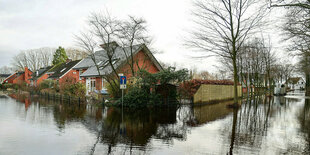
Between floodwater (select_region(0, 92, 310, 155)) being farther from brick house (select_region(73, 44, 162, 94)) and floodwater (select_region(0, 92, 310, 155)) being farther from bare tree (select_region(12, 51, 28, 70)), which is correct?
→ bare tree (select_region(12, 51, 28, 70))

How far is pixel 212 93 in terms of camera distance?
2202 centimetres

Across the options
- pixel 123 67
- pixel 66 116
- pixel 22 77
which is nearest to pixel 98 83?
pixel 123 67

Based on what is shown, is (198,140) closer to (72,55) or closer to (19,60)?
(72,55)

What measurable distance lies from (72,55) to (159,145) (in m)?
67.6

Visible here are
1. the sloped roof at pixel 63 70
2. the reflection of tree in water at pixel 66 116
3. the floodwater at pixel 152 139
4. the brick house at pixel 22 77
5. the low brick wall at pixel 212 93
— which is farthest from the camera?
the brick house at pixel 22 77

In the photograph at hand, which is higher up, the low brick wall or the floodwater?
the low brick wall

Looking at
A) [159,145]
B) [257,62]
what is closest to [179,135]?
[159,145]

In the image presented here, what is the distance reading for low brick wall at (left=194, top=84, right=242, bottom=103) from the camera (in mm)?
19909

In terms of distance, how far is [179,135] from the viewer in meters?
7.91

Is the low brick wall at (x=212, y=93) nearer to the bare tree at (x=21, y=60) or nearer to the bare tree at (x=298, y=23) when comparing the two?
the bare tree at (x=298, y=23)

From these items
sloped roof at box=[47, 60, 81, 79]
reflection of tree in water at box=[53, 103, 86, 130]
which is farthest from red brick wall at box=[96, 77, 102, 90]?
sloped roof at box=[47, 60, 81, 79]

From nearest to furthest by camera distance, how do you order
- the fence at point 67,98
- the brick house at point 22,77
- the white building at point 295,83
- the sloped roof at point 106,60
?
the fence at point 67,98, the sloped roof at point 106,60, the brick house at point 22,77, the white building at point 295,83

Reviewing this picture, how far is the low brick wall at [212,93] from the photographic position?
19.9m

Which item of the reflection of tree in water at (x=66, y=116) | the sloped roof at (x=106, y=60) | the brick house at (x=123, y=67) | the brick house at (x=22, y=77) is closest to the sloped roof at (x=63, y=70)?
the sloped roof at (x=106, y=60)
